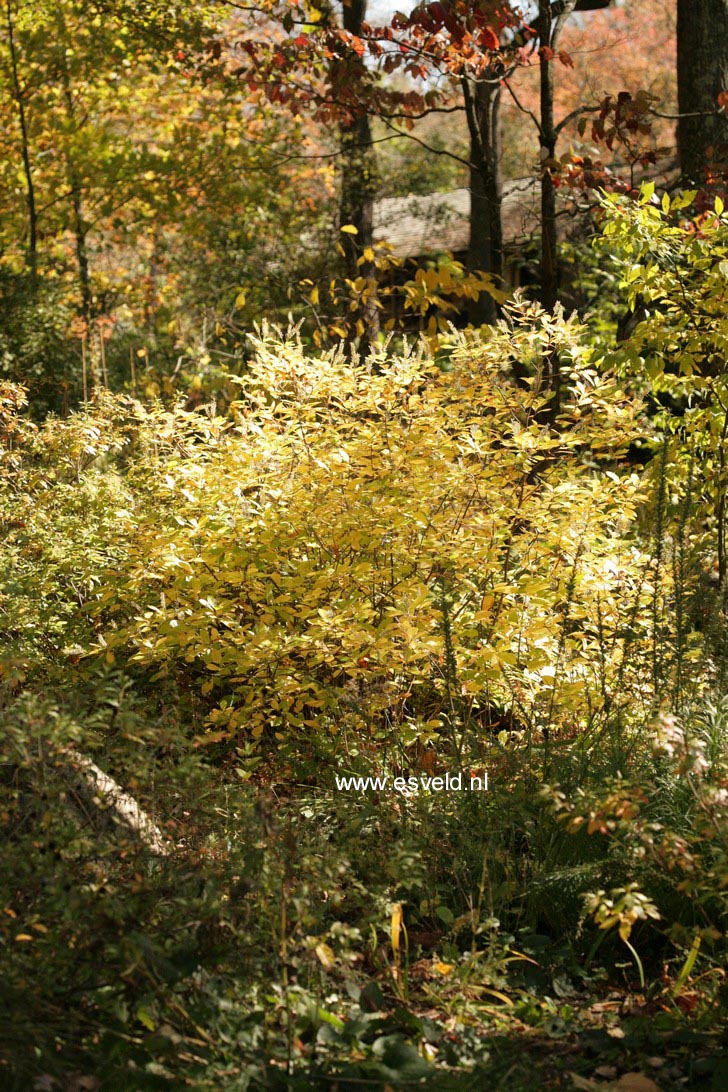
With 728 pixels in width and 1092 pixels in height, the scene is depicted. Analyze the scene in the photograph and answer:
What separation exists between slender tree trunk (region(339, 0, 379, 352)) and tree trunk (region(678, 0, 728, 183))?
262cm

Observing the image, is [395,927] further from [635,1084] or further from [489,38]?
[489,38]

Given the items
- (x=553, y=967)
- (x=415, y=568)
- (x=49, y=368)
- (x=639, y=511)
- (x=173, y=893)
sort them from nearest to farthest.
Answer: (x=173, y=893) < (x=553, y=967) < (x=415, y=568) < (x=639, y=511) < (x=49, y=368)

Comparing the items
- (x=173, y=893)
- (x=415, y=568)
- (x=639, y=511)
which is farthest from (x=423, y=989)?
(x=639, y=511)

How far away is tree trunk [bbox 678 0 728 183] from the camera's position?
6.75 m

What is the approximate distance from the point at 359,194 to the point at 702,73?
487cm

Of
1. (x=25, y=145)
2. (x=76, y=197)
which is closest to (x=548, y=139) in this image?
(x=25, y=145)

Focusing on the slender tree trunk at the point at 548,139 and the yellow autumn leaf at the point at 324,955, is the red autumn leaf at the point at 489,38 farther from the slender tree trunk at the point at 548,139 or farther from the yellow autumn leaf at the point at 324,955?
the yellow autumn leaf at the point at 324,955

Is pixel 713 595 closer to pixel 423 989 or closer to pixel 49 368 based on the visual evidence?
pixel 423 989

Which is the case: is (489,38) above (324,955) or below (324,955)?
above

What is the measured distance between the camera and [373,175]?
12.5 m

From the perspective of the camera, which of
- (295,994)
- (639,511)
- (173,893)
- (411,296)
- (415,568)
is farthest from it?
(411,296)

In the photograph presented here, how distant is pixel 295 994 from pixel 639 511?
3.16 meters

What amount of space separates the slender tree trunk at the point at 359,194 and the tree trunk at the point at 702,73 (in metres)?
2.62

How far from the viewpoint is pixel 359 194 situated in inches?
438
